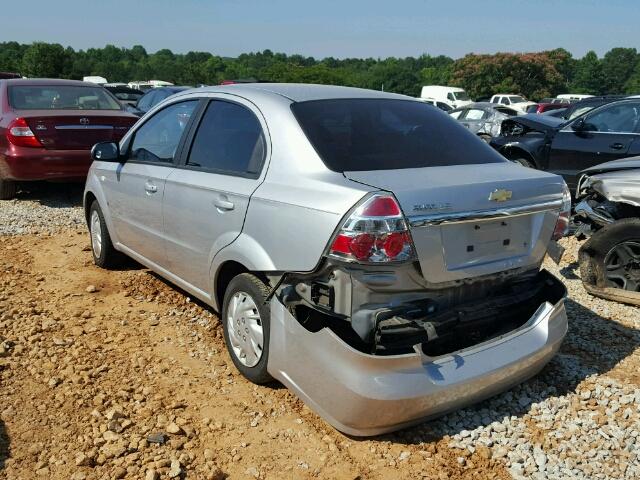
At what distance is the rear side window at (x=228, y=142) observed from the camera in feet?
11.2

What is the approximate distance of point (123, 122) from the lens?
8289 mm

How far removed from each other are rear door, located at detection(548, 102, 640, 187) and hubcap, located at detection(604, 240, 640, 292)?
3.19m

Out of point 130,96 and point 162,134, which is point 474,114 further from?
point 162,134

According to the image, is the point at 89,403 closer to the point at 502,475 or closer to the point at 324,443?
the point at 324,443

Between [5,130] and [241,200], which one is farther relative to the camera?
[5,130]

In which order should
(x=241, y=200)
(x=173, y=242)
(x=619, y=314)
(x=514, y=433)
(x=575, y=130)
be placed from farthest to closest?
(x=575, y=130) → (x=619, y=314) → (x=173, y=242) → (x=241, y=200) → (x=514, y=433)

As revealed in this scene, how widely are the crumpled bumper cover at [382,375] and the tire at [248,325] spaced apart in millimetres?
109

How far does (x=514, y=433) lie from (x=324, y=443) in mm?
984

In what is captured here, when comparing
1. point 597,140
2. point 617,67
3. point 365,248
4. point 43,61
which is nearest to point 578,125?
point 597,140

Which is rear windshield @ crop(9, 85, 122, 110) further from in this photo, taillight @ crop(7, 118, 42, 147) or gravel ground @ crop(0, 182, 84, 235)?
gravel ground @ crop(0, 182, 84, 235)

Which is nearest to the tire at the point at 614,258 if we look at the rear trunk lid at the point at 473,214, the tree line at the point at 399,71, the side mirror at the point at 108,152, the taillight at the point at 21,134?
the rear trunk lid at the point at 473,214

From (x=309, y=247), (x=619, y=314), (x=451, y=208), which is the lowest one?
(x=619, y=314)

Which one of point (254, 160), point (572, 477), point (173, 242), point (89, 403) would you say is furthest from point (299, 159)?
point (572, 477)

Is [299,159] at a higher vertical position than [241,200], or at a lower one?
higher
